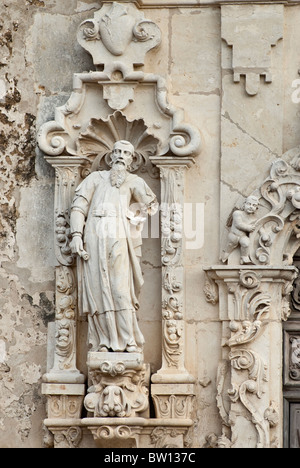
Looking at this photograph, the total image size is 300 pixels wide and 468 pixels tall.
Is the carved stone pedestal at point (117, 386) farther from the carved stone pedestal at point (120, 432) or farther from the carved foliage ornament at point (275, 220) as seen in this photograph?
the carved foliage ornament at point (275, 220)

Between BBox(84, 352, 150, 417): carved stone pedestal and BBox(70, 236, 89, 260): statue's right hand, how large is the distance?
68 cm

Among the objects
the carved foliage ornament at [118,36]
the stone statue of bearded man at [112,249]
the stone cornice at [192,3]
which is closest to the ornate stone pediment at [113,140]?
the stone statue of bearded man at [112,249]

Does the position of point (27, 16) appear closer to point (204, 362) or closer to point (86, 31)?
point (86, 31)

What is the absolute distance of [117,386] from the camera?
40.6ft

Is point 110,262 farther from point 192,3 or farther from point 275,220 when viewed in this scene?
point 192,3

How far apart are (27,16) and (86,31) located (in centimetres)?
56

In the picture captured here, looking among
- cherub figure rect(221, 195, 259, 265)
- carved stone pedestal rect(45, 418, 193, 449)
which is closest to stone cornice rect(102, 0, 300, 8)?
cherub figure rect(221, 195, 259, 265)

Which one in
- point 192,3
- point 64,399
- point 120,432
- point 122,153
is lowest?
point 120,432

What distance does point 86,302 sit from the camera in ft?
40.7

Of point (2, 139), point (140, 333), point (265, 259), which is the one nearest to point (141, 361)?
point (140, 333)

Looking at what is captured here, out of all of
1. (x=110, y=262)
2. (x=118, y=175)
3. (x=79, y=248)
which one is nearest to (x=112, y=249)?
(x=110, y=262)

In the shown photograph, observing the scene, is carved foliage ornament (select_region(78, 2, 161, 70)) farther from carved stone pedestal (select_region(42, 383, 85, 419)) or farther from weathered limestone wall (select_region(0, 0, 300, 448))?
carved stone pedestal (select_region(42, 383, 85, 419))

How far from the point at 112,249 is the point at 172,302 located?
0.60m
